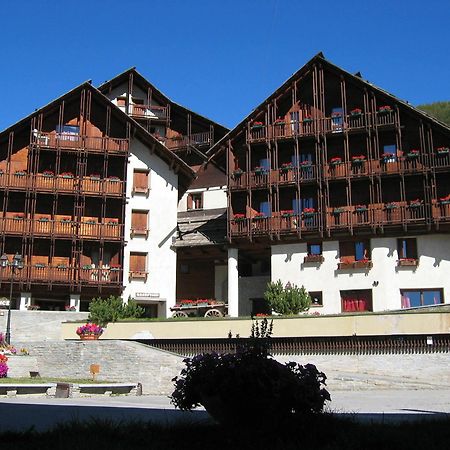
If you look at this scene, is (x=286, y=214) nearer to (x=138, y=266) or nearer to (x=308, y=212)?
(x=308, y=212)

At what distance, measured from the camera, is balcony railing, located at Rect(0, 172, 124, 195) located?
131 feet

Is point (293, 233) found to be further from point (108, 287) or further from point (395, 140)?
point (108, 287)

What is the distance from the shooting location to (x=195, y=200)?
46.9 meters

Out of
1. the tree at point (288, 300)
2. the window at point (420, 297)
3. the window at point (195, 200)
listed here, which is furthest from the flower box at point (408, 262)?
the window at point (195, 200)

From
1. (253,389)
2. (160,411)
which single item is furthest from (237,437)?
(160,411)

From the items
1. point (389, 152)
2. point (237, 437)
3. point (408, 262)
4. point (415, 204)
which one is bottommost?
point (237, 437)

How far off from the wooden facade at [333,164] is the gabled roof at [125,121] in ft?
10.6

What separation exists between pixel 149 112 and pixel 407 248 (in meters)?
23.3

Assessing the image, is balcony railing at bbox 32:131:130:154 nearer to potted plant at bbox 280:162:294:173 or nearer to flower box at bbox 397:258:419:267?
potted plant at bbox 280:162:294:173

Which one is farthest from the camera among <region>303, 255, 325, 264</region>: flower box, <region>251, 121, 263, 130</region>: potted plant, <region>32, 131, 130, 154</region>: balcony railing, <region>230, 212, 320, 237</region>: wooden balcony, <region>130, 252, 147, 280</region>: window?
<region>32, 131, 130, 154</region>: balcony railing

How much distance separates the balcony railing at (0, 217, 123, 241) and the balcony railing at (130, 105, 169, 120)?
11.8 meters

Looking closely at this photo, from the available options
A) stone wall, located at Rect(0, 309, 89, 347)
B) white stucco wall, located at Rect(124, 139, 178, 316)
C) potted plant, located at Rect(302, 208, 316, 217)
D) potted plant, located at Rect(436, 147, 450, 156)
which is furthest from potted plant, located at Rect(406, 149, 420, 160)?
stone wall, located at Rect(0, 309, 89, 347)

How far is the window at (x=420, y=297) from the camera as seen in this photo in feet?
113

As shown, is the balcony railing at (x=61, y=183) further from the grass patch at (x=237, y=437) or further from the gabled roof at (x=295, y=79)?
the grass patch at (x=237, y=437)
